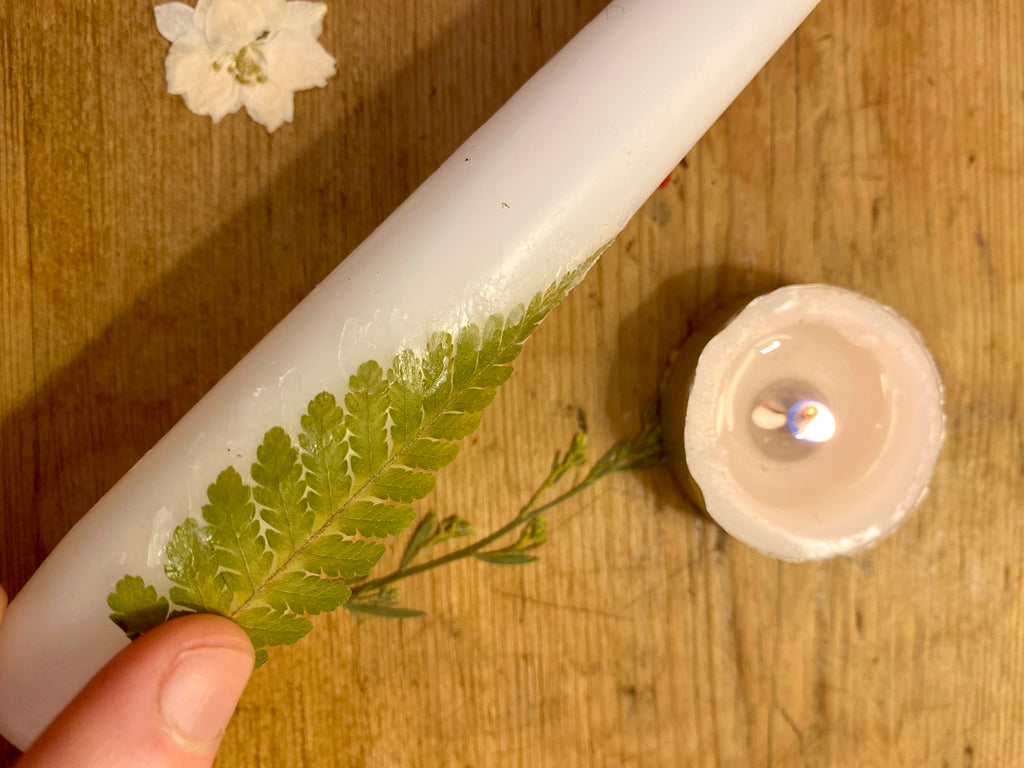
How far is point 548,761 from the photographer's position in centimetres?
52

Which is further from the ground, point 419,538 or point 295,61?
point 295,61

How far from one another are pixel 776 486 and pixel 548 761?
0.82 feet

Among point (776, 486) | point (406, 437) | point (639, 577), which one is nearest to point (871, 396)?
point (776, 486)

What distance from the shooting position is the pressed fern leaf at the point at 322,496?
1.19 feet

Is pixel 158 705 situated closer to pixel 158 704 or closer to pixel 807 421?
pixel 158 704

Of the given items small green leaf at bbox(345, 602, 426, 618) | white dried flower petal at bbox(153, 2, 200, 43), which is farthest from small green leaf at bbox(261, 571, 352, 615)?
white dried flower petal at bbox(153, 2, 200, 43)

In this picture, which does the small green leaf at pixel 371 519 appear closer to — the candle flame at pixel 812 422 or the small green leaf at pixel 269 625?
the small green leaf at pixel 269 625

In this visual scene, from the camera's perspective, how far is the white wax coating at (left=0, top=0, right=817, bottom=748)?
0.36m

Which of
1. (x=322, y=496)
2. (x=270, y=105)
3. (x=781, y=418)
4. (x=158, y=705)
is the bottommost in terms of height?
(x=158, y=705)

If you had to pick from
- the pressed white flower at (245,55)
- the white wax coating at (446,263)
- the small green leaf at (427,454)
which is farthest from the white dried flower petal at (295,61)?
the small green leaf at (427,454)

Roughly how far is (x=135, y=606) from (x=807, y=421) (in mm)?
406

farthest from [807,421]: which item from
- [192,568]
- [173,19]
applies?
[173,19]

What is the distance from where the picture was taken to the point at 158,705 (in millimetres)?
323

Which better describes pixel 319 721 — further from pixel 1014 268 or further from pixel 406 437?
pixel 1014 268
